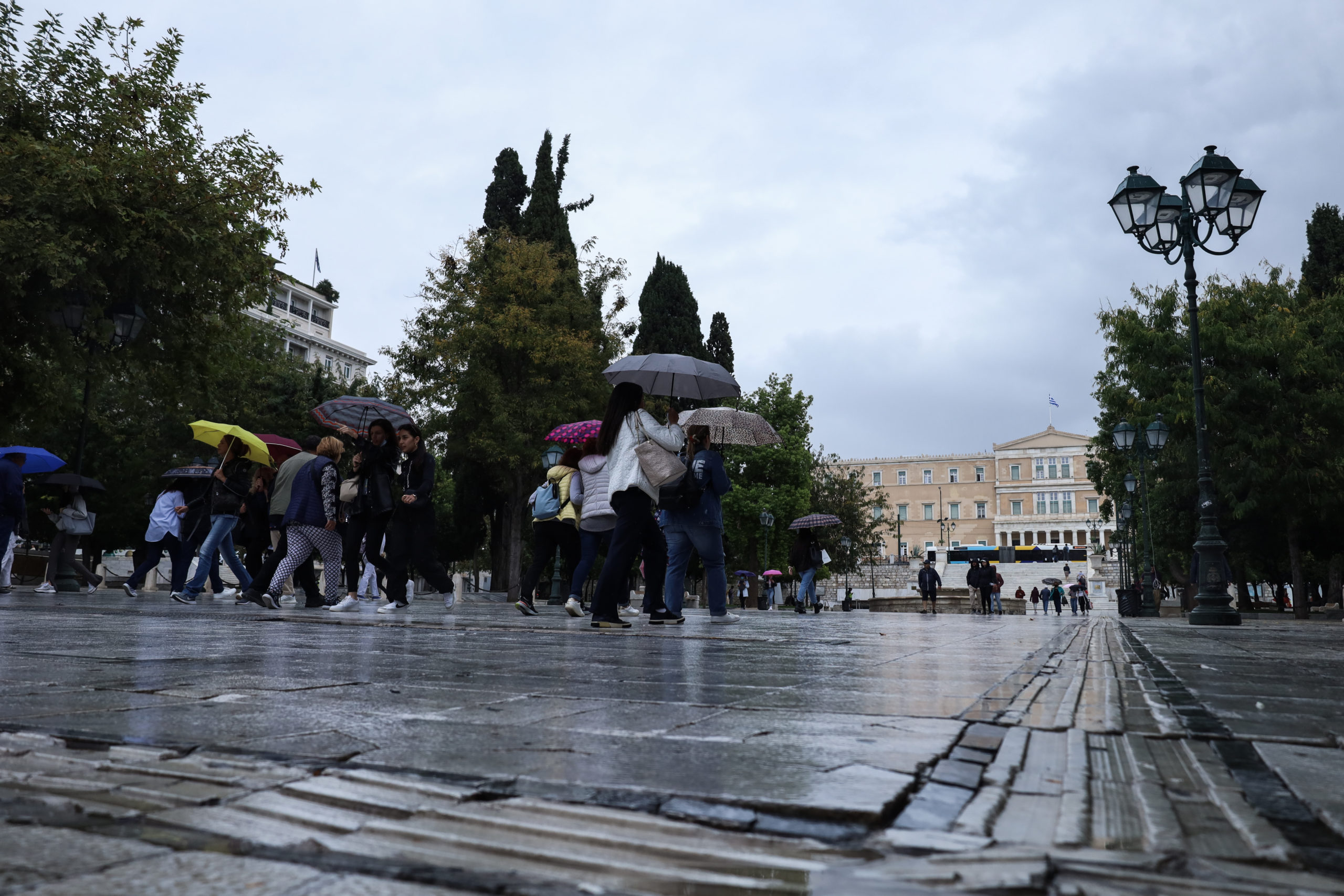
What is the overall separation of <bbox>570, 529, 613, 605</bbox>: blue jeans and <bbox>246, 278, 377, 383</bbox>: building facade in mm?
60084

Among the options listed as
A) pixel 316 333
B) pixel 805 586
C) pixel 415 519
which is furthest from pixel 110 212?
pixel 316 333

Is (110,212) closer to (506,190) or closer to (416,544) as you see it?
(416,544)

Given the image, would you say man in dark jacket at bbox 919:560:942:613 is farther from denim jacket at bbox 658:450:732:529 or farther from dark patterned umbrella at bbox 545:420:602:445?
denim jacket at bbox 658:450:732:529

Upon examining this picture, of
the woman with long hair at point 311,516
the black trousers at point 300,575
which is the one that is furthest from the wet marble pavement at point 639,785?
the black trousers at point 300,575

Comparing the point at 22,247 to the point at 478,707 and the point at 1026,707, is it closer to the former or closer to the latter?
the point at 478,707

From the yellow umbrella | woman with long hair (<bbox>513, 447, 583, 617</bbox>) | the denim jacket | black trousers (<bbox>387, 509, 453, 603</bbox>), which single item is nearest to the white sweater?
the denim jacket

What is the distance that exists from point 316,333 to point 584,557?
70.4 metres

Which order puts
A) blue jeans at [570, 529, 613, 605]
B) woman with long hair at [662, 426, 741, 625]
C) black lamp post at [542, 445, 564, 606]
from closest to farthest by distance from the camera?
woman with long hair at [662, 426, 741, 625], blue jeans at [570, 529, 613, 605], black lamp post at [542, 445, 564, 606]

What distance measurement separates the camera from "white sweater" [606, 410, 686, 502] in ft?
24.8

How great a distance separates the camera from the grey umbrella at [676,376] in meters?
10.4

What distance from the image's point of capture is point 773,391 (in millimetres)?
45031

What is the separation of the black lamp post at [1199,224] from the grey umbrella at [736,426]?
17.8ft

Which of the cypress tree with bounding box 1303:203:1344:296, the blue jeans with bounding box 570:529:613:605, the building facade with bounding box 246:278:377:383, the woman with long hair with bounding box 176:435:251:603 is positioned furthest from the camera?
the building facade with bounding box 246:278:377:383

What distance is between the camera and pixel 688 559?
9672 millimetres
